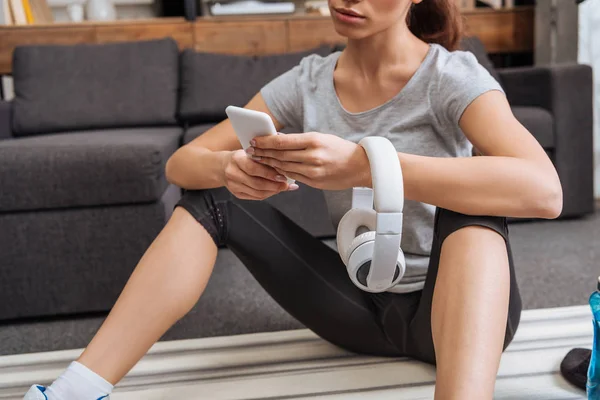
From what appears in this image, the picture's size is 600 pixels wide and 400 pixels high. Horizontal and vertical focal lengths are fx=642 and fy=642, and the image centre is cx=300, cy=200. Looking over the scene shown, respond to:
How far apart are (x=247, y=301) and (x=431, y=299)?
2.71ft

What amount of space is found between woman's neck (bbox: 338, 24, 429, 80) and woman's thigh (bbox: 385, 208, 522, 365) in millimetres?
273

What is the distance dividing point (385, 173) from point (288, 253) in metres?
0.38

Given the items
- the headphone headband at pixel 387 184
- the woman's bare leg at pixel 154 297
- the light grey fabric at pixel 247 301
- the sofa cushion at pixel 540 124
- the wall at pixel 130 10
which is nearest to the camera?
the headphone headband at pixel 387 184

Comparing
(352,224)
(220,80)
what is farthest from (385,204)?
(220,80)

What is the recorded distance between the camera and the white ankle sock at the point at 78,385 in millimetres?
858

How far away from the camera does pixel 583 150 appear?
233 centimetres

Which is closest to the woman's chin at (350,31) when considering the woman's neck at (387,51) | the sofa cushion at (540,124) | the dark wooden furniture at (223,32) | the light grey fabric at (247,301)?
the woman's neck at (387,51)

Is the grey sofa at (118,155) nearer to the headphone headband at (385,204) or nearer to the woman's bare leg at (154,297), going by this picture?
the woman's bare leg at (154,297)

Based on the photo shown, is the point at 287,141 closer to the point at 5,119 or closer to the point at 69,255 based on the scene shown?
the point at 69,255

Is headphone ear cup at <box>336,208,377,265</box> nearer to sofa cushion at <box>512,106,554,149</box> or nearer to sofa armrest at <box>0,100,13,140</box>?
sofa cushion at <box>512,106,554,149</box>

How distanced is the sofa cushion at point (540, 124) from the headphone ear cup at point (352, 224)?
63.0 inches

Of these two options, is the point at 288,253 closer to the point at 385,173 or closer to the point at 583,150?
the point at 385,173

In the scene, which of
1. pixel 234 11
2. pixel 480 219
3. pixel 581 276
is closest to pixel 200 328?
pixel 480 219

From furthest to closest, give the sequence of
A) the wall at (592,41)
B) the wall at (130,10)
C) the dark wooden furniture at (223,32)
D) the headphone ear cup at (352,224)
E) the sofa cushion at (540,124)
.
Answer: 1. the wall at (130,10)
2. the dark wooden furniture at (223,32)
3. the wall at (592,41)
4. the sofa cushion at (540,124)
5. the headphone ear cup at (352,224)
